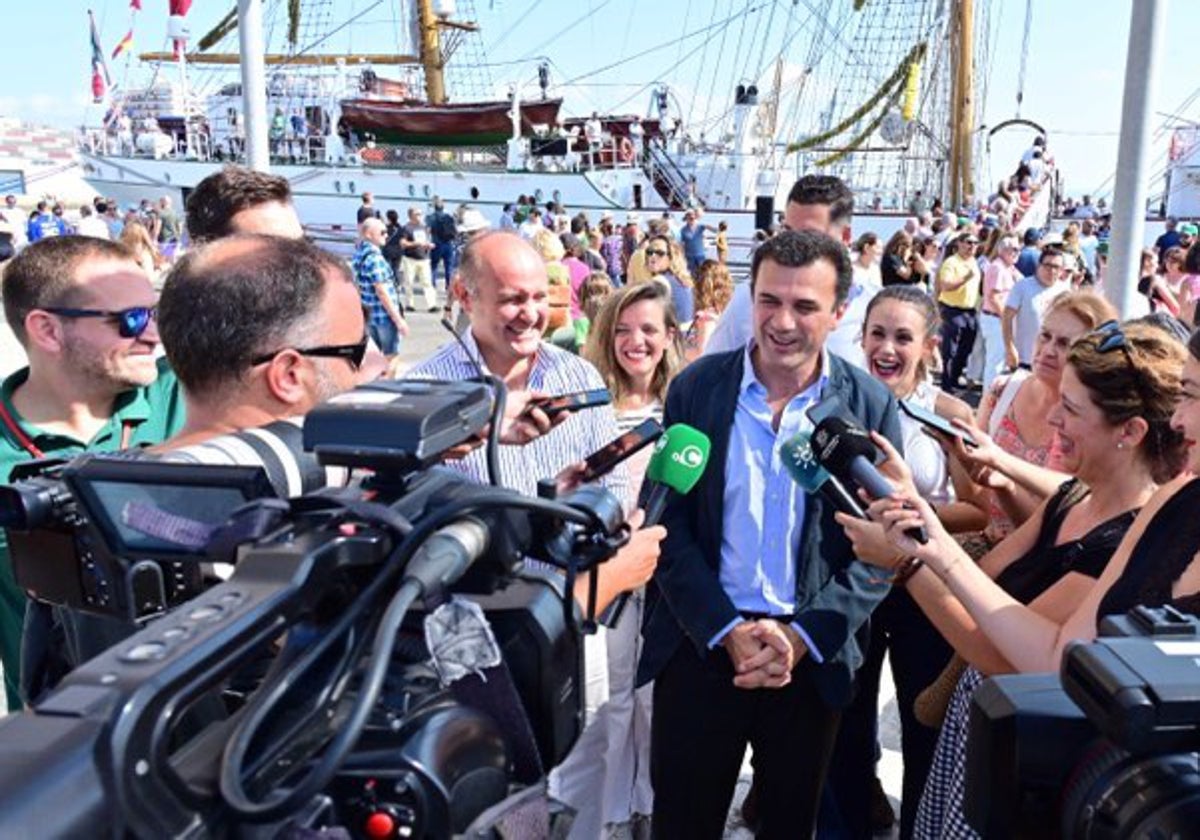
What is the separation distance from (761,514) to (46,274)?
1.81 m

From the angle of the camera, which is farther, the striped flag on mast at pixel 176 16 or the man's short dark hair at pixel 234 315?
the striped flag on mast at pixel 176 16

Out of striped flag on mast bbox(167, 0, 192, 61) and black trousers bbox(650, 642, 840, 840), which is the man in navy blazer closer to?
black trousers bbox(650, 642, 840, 840)

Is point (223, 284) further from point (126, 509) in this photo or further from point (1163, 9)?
point (1163, 9)

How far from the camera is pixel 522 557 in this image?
995 mm

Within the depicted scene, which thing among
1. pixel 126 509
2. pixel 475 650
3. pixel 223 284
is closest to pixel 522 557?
pixel 475 650

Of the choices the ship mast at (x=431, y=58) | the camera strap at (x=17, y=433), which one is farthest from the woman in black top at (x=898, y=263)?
the ship mast at (x=431, y=58)

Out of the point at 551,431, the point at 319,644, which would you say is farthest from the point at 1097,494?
the point at 319,644

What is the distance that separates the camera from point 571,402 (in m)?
1.95

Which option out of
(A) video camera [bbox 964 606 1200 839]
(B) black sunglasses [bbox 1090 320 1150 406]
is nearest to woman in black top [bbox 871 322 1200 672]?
(B) black sunglasses [bbox 1090 320 1150 406]

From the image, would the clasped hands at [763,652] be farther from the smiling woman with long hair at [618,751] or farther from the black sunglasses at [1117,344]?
the black sunglasses at [1117,344]

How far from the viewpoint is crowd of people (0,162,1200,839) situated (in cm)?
145

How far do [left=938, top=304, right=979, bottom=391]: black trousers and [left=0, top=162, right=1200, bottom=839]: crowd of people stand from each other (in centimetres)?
628

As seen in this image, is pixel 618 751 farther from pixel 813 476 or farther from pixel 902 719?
pixel 813 476

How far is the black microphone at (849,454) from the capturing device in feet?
5.94
